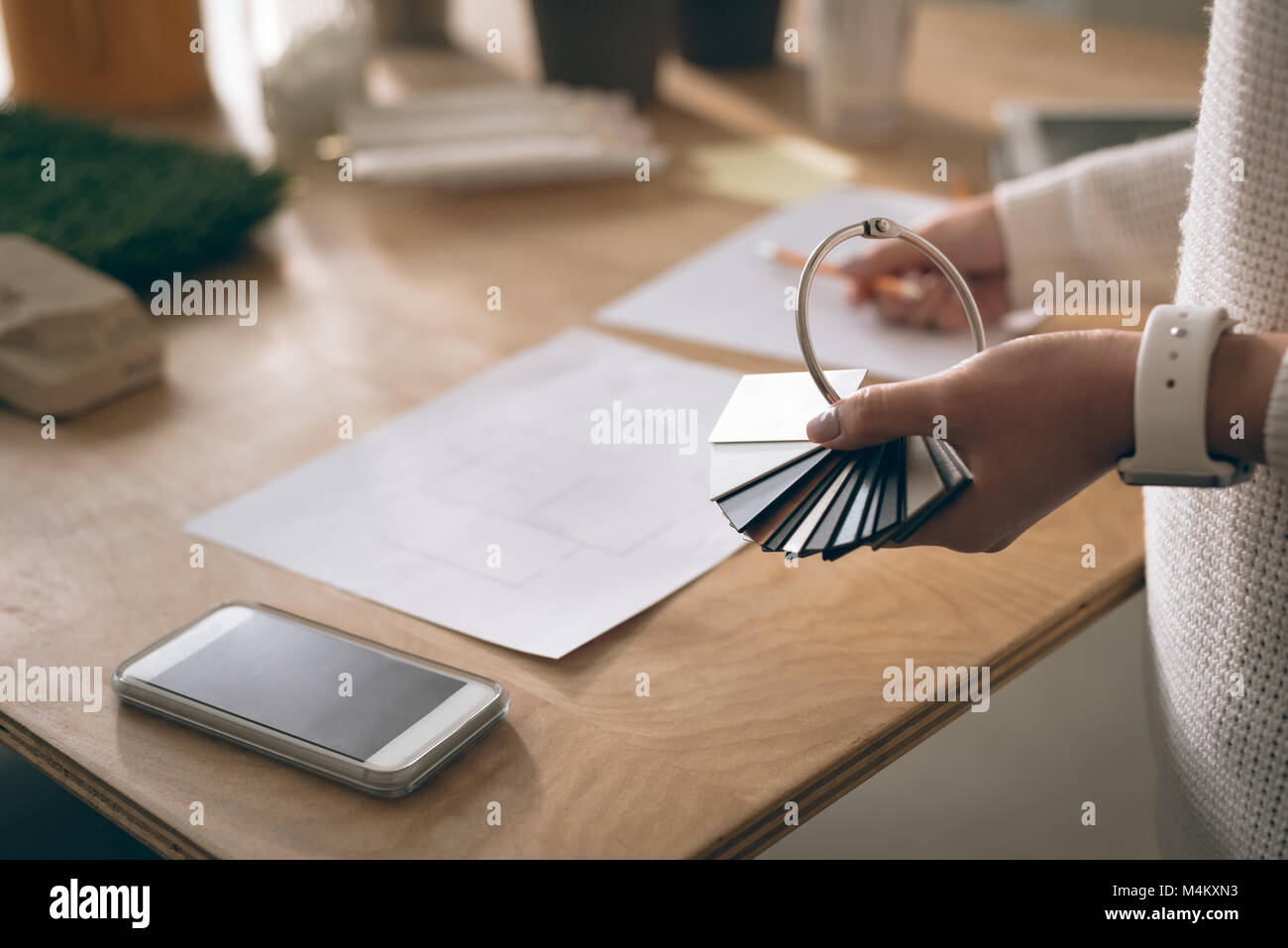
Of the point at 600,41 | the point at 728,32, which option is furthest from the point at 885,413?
the point at 728,32

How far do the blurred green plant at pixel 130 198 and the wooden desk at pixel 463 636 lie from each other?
59mm

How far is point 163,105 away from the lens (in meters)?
1.28

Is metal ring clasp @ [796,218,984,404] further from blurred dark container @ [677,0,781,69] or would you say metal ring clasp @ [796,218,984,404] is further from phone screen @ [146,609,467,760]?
blurred dark container @ [677,0,781,69]

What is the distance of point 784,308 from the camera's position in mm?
883

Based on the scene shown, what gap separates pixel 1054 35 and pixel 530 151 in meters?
0.70

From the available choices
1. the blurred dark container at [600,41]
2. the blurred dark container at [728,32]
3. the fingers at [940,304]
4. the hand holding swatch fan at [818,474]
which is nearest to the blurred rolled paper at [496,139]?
the blurred dark container at [600,41]

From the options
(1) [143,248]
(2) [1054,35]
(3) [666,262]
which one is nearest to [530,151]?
(3) [666,262]

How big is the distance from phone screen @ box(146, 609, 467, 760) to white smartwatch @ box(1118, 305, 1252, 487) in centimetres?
29

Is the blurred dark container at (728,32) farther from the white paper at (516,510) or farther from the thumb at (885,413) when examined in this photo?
the thumb at (885,413)

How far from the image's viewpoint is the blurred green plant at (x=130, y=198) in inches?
35.0

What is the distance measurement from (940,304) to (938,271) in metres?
0.02

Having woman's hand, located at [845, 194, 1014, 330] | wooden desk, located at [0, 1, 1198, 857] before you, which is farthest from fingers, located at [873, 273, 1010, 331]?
wooden desk, located at [0, 1, 1198, 857]

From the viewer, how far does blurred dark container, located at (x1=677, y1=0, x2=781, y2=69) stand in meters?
1.35
